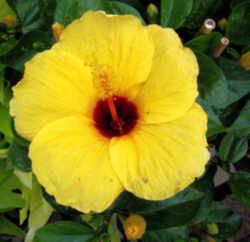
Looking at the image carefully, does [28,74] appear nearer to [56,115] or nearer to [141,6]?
[56,115]

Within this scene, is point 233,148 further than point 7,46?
Yes

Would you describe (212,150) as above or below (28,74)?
below

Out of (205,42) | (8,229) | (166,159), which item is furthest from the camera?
(8,229)

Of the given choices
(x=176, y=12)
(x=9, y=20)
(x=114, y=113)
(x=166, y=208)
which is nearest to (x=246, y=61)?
(x=176, y=12)

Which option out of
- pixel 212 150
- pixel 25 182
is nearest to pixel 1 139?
pixel 25 182

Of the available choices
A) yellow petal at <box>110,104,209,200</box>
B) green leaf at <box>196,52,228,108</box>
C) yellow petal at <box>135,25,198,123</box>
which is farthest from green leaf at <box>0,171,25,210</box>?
green leaf at <box>196,52,228,108</box>

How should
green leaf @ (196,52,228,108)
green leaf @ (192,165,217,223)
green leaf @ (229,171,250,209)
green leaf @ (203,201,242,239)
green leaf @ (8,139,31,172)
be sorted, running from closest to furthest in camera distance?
green leaf @ (196,52,228,108) < green leaf @ (8,139,31,172) < green leaf @ (229,171,250,209) < green leaf @ (192,165,217,223) < green leaf @ (203,201,242,239)

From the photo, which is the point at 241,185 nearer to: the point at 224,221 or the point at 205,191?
the point at 205,191

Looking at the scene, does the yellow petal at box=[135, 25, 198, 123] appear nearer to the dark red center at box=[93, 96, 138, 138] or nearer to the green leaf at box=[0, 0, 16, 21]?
the dark red center at box=[93, 96, 138, 138]
